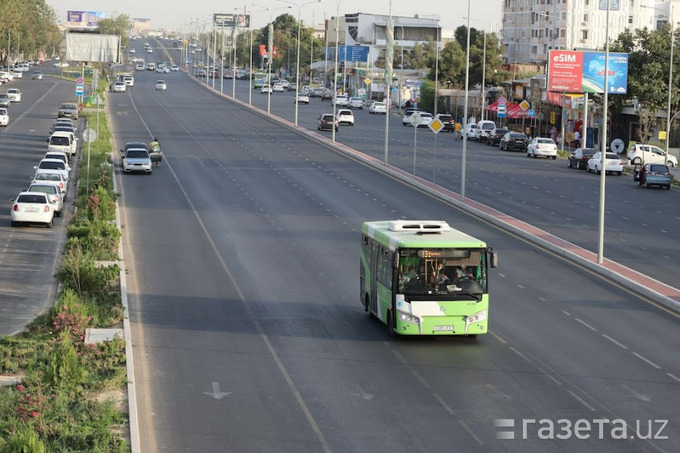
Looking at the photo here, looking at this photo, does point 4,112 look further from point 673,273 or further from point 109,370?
point 109,370

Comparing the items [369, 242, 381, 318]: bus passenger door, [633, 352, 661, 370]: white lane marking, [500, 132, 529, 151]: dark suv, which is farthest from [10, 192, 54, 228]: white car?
[500, 132, 529, 151]: dark suv

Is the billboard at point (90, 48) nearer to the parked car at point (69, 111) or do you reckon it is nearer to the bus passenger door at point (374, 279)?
the parked car at point (69, 111)

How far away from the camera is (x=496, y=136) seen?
86.8 metres

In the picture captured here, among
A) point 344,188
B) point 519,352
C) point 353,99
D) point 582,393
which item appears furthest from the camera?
point 353,99

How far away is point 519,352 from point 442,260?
7.57 feet

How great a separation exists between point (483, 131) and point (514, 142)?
802 centimetres

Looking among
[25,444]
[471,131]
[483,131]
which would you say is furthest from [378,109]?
[25,444]

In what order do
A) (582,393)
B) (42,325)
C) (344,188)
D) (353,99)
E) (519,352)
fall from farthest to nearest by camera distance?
1. (353,99)
2. (344,188)
3. (42,325)
4. (519,352)
5. (582,393)

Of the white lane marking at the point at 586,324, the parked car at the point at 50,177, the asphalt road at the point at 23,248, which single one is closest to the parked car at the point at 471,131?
the asphalt road at the point at 23,248

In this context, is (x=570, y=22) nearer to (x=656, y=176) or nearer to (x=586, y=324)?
(x=656, y=176)

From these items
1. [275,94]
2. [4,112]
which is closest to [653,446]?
[4,112]

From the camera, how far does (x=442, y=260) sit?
2320 centimetres
